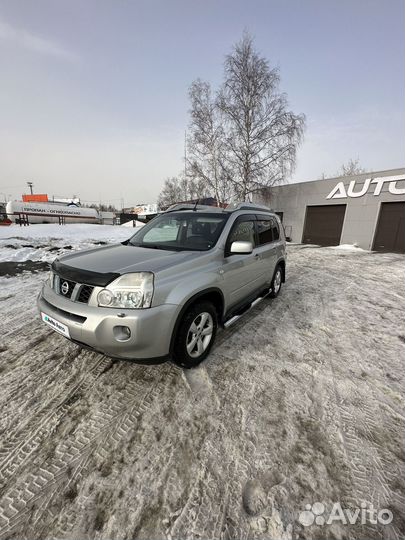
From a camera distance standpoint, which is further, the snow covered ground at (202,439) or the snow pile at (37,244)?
the snow pile at (37,244)

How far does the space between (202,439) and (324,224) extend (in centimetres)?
1831

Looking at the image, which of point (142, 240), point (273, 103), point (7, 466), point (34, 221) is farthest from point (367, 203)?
point (34, 221)

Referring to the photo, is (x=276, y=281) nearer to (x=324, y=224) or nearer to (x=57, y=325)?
(x=57, y=325)

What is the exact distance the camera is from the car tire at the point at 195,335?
97.1 inches

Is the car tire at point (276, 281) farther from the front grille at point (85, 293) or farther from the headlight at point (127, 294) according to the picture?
the front grille at point (85, 293)

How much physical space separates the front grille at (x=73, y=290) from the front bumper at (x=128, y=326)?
6 centimetres

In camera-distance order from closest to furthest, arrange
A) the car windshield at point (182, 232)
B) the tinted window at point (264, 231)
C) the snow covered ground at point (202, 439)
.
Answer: the snow covered ground at point (202, 439) → the car windshield at point (182, 232) → the tinted window at point (264, 231)

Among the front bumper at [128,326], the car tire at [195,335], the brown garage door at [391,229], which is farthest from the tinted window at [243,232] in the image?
the brown garage door at [391,229]

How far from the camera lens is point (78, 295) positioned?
91.1 inches

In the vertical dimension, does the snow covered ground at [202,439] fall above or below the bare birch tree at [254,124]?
below

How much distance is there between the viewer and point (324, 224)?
17.4 m

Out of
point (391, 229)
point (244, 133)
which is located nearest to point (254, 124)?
point (244, 133)

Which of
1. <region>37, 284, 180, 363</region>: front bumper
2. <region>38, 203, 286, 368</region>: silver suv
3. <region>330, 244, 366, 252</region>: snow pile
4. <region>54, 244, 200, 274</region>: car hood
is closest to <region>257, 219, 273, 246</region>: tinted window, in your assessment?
<region>38, 203, 286, 368</region>: silver suv

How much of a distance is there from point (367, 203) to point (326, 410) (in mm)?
16630
